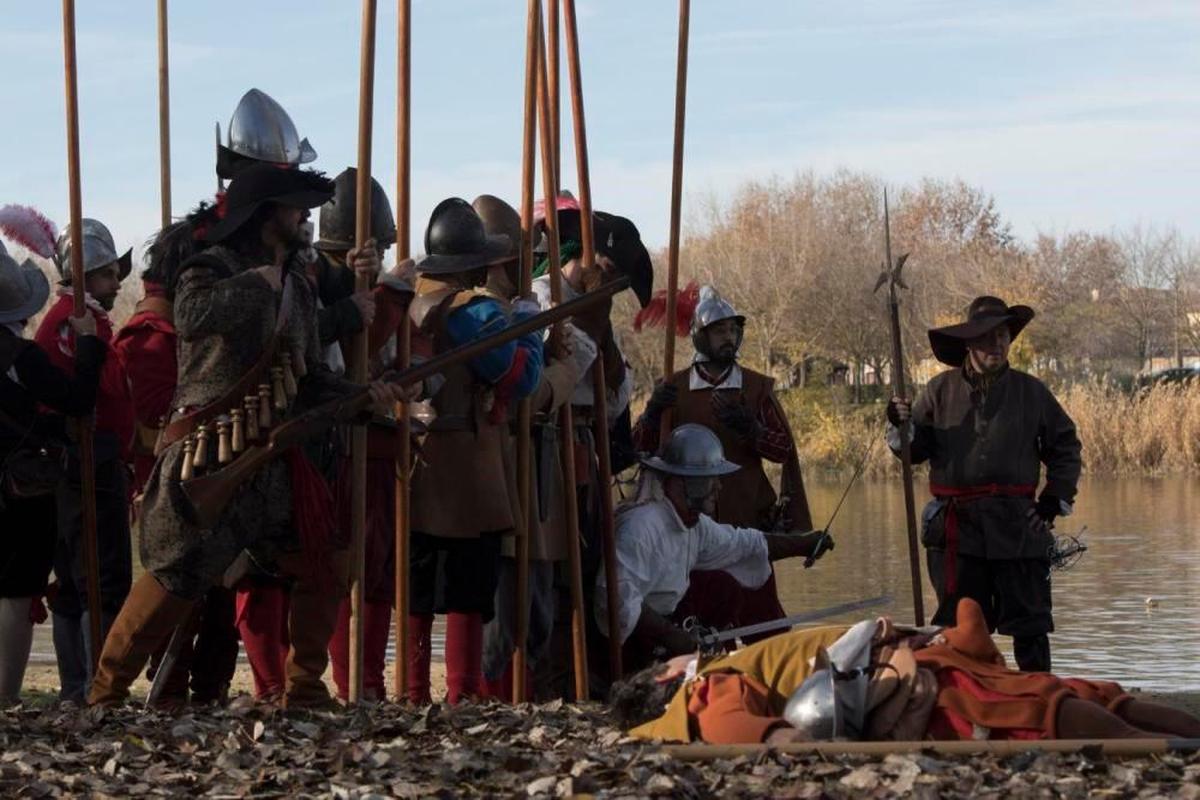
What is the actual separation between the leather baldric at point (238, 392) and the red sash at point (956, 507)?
335 cm

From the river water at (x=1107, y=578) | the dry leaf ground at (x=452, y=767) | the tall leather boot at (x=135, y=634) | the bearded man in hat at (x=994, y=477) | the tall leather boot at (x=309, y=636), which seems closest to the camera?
the dry leaf ground at (x=452, y=767)

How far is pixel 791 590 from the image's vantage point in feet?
44.4

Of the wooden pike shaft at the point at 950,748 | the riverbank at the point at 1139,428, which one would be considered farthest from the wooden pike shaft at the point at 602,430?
the riverbank at the point at 1139,428

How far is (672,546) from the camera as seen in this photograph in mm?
7953

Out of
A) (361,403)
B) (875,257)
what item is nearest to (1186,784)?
(361,403)

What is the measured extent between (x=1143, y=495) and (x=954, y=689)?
53.3ft

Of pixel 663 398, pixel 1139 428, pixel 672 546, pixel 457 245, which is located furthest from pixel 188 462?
pixel 1139 428

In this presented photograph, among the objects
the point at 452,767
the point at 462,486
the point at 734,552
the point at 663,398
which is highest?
the point at 663,398

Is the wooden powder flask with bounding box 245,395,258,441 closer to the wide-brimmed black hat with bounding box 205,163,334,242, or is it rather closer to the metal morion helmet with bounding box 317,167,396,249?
the wide-brimmed black hat with bounding box 205,163,334,242

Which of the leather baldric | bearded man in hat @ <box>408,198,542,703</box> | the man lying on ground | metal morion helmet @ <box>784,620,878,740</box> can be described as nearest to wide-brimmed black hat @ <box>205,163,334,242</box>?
the leather baldric

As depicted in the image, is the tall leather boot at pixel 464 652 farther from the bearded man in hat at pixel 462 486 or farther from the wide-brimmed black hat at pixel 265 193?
the wide-brimmed black hat at pixel 265 193

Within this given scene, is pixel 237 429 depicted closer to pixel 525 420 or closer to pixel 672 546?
pixel 525 420

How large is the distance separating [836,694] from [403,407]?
6.33 feet

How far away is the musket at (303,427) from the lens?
6.07m
